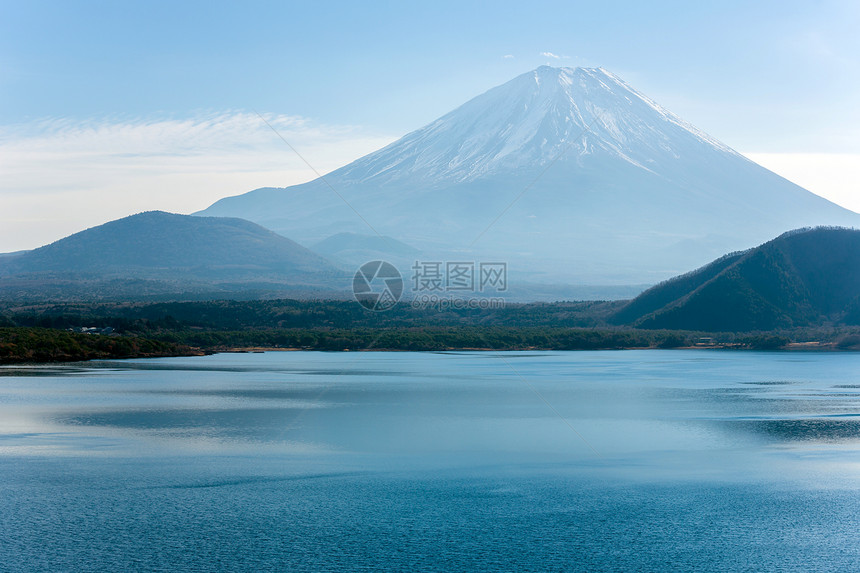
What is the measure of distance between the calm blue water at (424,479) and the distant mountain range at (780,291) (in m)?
45.8

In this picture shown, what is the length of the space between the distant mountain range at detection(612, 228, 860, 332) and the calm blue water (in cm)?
4575

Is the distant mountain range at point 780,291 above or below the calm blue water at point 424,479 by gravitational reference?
above

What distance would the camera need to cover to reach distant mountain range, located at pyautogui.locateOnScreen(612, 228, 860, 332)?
276 ft

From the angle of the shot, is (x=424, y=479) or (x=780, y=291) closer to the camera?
(x=424, y=479)

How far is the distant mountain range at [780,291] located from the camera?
276 ft

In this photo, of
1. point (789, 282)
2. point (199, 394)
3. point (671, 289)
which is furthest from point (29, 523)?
point (671, 289)

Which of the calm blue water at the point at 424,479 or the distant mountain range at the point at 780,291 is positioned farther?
the distant mountain range at the point at 780,291

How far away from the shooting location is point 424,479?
21.1 m

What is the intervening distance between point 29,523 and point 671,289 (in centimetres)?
8756

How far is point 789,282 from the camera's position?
85562mm

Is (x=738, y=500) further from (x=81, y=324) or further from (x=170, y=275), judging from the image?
(x=170, y=275)

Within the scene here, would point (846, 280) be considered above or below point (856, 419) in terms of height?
above

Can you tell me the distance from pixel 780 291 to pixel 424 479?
71.9 meters

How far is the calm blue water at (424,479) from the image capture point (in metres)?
15.7
